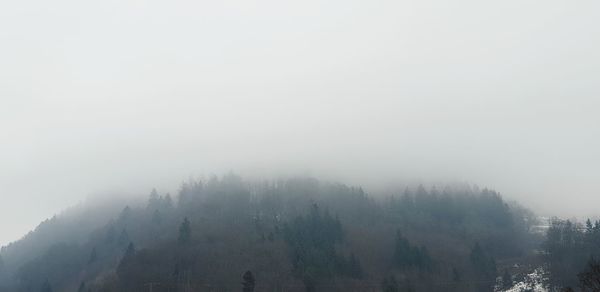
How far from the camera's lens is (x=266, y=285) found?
6294 inches

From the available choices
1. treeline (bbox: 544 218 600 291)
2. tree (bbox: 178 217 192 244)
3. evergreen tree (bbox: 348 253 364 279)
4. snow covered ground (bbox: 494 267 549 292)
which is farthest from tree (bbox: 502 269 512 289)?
tree (bbox: 178 217 192 244)

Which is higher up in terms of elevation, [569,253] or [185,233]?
[185,233]

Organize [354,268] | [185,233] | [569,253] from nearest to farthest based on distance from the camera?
1. [569,253]
2. [354,268]
3. [185,233]

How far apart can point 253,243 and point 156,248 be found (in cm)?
3388

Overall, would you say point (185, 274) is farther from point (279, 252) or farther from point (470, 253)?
point (470, 253)

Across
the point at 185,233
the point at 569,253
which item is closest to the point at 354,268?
the point at 185,233

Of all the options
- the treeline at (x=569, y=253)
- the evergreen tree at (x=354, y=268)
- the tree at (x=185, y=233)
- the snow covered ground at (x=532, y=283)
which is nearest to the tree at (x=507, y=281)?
the snow covered ground at (x=532, y=283)

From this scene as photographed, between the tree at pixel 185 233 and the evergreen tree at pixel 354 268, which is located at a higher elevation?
the tree at pixel 185 233

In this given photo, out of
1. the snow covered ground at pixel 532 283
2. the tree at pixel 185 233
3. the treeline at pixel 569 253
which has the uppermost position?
the tree at pixel 185 233

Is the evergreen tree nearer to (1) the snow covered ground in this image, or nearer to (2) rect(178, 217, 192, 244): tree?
(1) the snow covered ground

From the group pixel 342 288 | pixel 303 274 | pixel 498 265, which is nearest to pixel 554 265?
pixel 498 265

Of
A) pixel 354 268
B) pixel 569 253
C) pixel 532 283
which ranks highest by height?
pixel 569 253

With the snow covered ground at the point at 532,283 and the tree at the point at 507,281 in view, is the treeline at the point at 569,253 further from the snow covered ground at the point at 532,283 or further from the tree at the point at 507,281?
the tree at the point at 507,281

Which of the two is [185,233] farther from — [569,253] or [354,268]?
[569,253]
